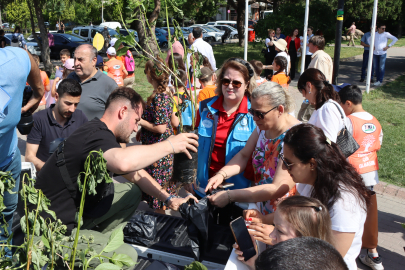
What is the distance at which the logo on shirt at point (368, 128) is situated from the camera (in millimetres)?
3704

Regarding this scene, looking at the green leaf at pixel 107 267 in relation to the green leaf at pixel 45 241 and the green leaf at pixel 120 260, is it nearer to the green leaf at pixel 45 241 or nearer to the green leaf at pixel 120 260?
the green leaf at pixel 120 260

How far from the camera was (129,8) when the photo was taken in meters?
2.49

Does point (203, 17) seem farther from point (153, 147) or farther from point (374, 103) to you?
point (153, 147)

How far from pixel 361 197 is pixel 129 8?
6.53 feet

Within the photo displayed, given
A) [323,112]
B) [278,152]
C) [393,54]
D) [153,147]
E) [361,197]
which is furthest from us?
[393,54]

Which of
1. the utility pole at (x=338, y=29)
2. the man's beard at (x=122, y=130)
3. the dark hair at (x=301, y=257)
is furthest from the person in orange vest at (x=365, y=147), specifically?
the utility pole at (x=338, y=29)

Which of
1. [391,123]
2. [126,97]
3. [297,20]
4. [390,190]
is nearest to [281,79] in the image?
[390,190]

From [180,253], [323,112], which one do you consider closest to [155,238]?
[180,253]

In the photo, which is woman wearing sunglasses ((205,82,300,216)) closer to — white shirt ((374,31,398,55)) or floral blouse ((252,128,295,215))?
floral blouse ((252,128,295,215))

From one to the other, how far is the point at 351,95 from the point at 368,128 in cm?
43

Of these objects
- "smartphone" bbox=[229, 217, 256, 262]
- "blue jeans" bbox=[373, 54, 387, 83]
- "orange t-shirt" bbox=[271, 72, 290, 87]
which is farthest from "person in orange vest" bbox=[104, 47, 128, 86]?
"blue jeans" bbox=[373, 54, 387, 83]

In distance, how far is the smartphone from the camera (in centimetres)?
200

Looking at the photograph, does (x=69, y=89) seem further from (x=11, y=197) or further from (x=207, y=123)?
(x=11, y=197)

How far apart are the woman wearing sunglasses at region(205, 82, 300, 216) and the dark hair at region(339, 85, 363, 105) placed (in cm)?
134
